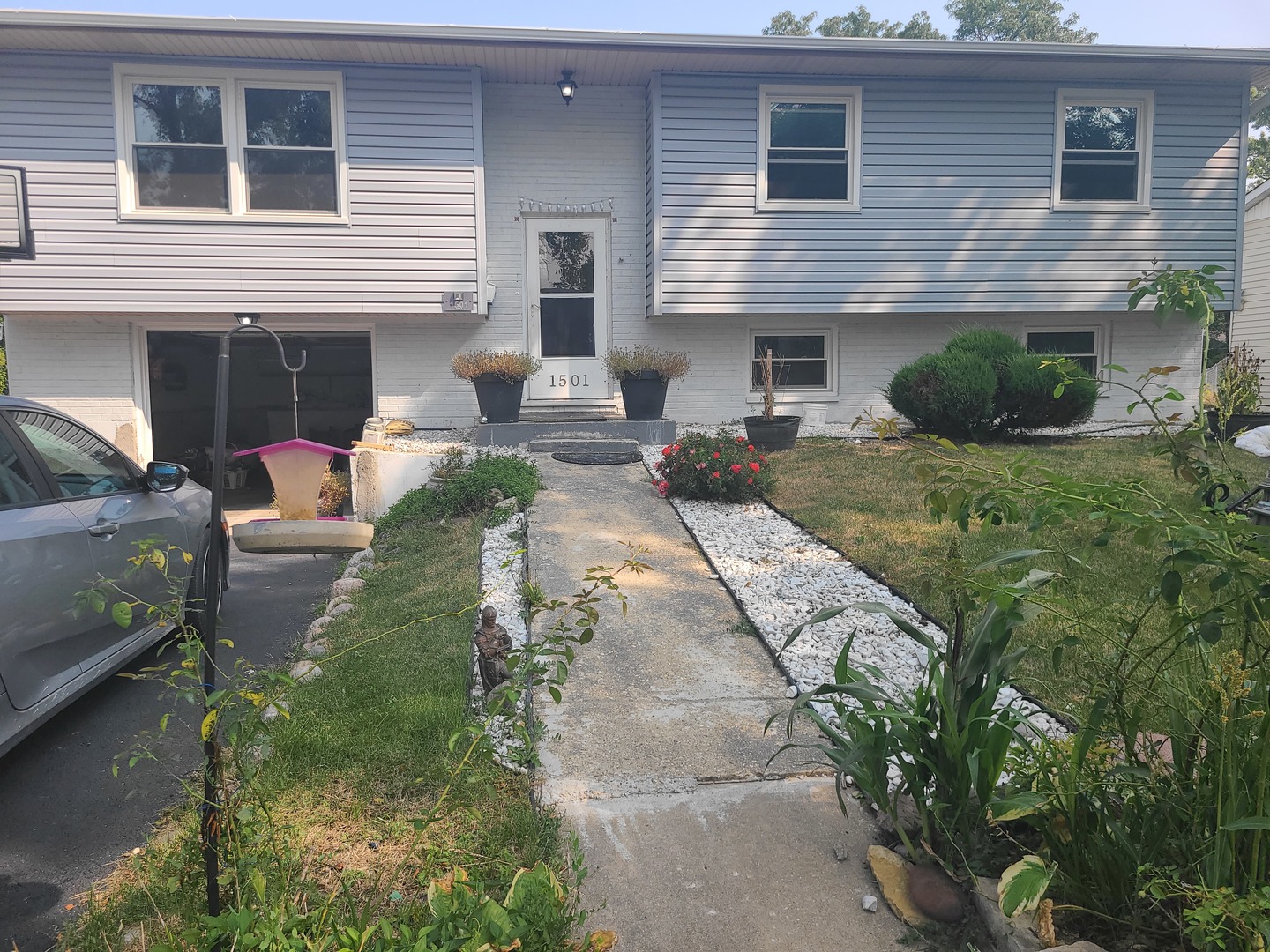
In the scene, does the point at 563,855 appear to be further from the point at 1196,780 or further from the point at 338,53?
the point at 338,53

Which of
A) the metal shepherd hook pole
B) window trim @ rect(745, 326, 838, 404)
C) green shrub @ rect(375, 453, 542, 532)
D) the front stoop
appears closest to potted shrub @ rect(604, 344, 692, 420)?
the front stoop

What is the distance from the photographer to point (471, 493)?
8.17 m

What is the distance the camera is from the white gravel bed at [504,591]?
11.9ft

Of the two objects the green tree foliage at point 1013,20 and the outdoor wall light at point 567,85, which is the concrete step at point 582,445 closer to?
the outdoor wall light at point 567,85

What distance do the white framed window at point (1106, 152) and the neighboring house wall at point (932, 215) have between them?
6.3 inches

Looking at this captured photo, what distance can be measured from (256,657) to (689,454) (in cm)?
408

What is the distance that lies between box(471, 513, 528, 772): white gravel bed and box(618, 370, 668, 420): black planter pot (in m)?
3.92

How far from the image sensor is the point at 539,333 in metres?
12.3

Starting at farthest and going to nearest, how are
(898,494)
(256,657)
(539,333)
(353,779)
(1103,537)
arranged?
(539,333)
(898,494)
(256,657)
(353,779)
(1103,537)

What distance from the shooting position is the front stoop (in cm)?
1065

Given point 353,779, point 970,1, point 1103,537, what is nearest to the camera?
point 1103,537

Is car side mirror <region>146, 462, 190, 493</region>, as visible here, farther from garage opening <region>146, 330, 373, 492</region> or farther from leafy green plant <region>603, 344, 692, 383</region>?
garage opening <region>146, 330, 373, 492</region>

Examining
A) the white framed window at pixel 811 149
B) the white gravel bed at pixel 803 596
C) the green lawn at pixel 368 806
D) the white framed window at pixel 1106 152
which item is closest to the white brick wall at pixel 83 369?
the white gravel bed at pixel 803 596

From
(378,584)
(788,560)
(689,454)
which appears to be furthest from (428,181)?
(788,560)
